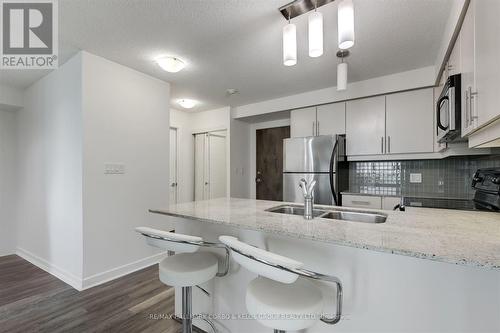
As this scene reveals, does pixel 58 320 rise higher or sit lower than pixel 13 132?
lower

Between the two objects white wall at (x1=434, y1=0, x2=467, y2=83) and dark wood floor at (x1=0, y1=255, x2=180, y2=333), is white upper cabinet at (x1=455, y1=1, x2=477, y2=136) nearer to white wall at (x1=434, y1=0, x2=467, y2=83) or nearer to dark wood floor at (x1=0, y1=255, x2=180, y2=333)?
white wall at (x1=434, y1=0, x2=467, y2=83)

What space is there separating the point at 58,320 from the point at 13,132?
10.2 feet

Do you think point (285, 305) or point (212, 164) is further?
point (212, 164)

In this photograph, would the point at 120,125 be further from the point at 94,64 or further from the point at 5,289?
the point at 5,289

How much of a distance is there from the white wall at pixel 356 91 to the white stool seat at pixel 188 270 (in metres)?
2.76

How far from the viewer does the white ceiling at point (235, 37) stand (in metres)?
1.74

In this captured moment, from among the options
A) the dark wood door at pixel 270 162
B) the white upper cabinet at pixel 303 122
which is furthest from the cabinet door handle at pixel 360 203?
the dark wood door at pixel 270 162

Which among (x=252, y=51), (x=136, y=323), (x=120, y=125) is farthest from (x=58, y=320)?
(x=252, y=51)

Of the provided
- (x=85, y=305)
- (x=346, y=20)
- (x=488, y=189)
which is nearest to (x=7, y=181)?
(x=85, y=305)

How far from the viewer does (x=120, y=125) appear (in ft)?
8.71

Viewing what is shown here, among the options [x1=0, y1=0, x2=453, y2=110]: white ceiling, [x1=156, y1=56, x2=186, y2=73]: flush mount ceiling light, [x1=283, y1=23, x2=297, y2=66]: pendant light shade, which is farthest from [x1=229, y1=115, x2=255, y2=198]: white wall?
[x1=283, y1=23, x2=297, y2=66]: pendant light shade

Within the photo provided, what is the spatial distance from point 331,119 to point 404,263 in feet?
8.49

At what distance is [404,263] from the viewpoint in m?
1.08

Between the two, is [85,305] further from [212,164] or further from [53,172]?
[212,164]
